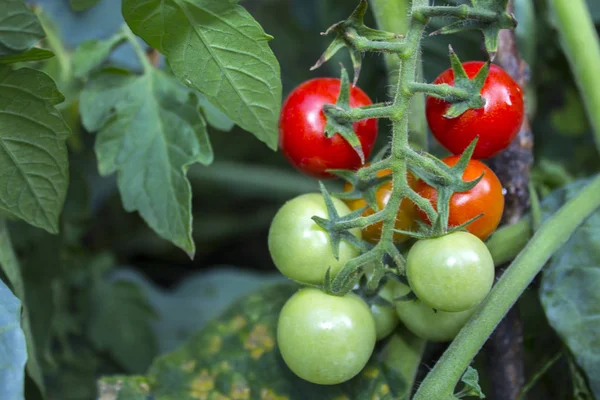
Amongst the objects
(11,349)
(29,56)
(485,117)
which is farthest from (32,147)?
(485,117)

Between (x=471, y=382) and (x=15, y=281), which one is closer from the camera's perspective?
(x=471, y=382)

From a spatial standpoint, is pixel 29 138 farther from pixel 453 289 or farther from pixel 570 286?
pixel 570 286

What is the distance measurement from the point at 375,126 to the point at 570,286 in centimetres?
26

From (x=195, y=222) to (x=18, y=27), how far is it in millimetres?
1044

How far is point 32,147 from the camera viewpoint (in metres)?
0.62

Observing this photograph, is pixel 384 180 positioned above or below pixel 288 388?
above

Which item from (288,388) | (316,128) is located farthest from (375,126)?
(288,388)

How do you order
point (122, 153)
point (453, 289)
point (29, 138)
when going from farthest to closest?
1. point (122, 153)
2. point (29, 138)
3. point (453, 289)

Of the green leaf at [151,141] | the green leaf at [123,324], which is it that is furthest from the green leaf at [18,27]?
the green leaf at [123,324]

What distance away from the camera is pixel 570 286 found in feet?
2.21

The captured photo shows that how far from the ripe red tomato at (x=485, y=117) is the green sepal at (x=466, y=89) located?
23 millimetres

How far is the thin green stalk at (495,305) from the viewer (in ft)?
1.81

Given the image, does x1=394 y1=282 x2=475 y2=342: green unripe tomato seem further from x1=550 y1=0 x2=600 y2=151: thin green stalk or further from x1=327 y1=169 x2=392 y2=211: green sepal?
x1=550 y1=0 x2=600 y2=151: thin green stalk

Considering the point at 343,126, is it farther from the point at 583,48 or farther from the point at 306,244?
the point at 583,48
